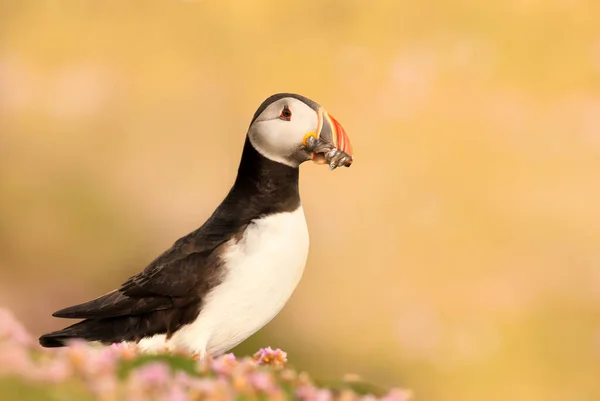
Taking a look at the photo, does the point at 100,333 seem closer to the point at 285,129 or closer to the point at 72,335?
the point at 72,335

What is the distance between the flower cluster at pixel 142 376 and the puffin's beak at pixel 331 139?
6.36ft

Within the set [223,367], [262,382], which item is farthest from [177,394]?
[223,367]

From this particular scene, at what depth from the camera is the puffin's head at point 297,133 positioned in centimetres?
602

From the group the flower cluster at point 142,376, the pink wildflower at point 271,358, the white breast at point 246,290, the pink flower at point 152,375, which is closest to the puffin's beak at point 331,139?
the white breast at point 246,290

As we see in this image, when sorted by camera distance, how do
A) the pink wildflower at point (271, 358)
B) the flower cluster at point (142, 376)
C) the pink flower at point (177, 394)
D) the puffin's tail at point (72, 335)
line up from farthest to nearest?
the puffin's tail at point (72, 335) → the pink wildflower at point (271, 358) → the flower cluster at point (142, 376) → the pink flower at point (177, 394)

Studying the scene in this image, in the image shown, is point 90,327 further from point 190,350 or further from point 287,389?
point 287,389

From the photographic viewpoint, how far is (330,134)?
237 inches

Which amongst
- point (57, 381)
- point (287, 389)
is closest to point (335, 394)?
point (287, 389)

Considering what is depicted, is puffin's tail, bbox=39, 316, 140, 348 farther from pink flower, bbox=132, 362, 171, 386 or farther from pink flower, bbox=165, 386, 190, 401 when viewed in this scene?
pink flower, bbox=165, 386, 190, 401

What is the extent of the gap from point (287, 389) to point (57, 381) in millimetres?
1191

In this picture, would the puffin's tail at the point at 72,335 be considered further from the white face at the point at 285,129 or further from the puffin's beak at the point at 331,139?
the puffin's beak at the point at 331,139

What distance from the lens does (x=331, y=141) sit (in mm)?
6004

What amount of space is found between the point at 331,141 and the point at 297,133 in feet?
0.87

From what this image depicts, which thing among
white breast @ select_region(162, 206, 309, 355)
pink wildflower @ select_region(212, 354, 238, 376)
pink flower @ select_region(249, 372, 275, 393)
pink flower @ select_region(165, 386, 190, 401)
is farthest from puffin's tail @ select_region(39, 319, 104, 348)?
pink flower @ select_region(165, 386, 190, 401)
